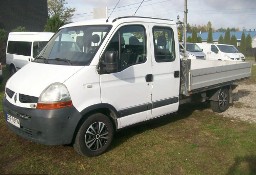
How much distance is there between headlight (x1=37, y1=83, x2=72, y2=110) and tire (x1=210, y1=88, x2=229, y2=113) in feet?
15.8

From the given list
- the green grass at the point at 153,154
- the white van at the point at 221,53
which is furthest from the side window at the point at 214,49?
the green grass at the point at 153,154

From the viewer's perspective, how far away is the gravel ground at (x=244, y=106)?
779 cm

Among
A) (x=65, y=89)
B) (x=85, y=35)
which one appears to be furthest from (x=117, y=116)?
(x=85, y=35)

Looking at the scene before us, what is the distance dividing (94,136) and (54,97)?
1.00m

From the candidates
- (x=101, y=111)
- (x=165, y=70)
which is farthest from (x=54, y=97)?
(x=165, y=70)

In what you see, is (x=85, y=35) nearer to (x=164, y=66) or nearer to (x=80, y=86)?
(x=80, y=86)

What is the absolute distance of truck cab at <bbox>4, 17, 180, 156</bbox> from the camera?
173 inches

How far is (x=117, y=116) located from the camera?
5.12 metres

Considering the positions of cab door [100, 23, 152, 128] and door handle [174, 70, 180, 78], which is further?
door handle [174, 70, 180, 78]

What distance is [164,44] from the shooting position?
19.4 feet

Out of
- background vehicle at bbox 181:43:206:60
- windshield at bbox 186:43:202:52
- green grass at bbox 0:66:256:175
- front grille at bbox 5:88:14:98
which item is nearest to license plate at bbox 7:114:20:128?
front grille at bbox 5:88:14:98

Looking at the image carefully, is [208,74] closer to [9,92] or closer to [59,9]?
[9,92]

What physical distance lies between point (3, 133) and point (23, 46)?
9.59 meters

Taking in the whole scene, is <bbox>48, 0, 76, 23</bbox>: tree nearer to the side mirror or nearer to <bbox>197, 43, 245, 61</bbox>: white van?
<bbox>197, 43, 245, 61</bbox>: white van
